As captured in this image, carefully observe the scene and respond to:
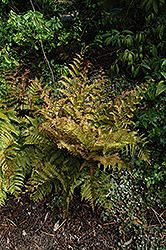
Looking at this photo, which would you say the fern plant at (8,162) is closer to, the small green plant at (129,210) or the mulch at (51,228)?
the mulch at (51,228)

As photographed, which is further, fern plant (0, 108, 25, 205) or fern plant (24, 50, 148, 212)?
fern plant (0, 108, 25, 205)

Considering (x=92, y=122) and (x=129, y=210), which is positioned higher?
(x=92, y=122)

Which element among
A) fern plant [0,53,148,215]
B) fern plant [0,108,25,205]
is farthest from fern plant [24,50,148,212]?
fern plant [0,108,25,205]

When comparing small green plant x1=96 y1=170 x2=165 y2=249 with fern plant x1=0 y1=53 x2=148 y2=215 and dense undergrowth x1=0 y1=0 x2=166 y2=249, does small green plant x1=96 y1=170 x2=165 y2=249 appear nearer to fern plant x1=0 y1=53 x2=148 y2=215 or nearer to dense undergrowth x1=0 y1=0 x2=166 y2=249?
dense undergrowth x1=0 y1=0 x2=166 y2=249

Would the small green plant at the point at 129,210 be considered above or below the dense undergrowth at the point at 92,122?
below

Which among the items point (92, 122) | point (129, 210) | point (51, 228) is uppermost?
point (92, 122)

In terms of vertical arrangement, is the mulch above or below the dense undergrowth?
below

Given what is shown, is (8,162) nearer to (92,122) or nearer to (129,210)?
(92,122)

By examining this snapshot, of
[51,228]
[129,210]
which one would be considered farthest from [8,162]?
[129,210]

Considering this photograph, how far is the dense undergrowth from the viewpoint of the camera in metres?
2.32

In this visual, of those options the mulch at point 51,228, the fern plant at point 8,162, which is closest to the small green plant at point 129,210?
the mulch at point 51,228

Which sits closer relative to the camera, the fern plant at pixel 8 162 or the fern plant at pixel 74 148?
the fern plant at pixel 74 148

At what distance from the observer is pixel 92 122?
2.70 m

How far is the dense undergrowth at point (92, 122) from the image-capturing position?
2322 millimetres
